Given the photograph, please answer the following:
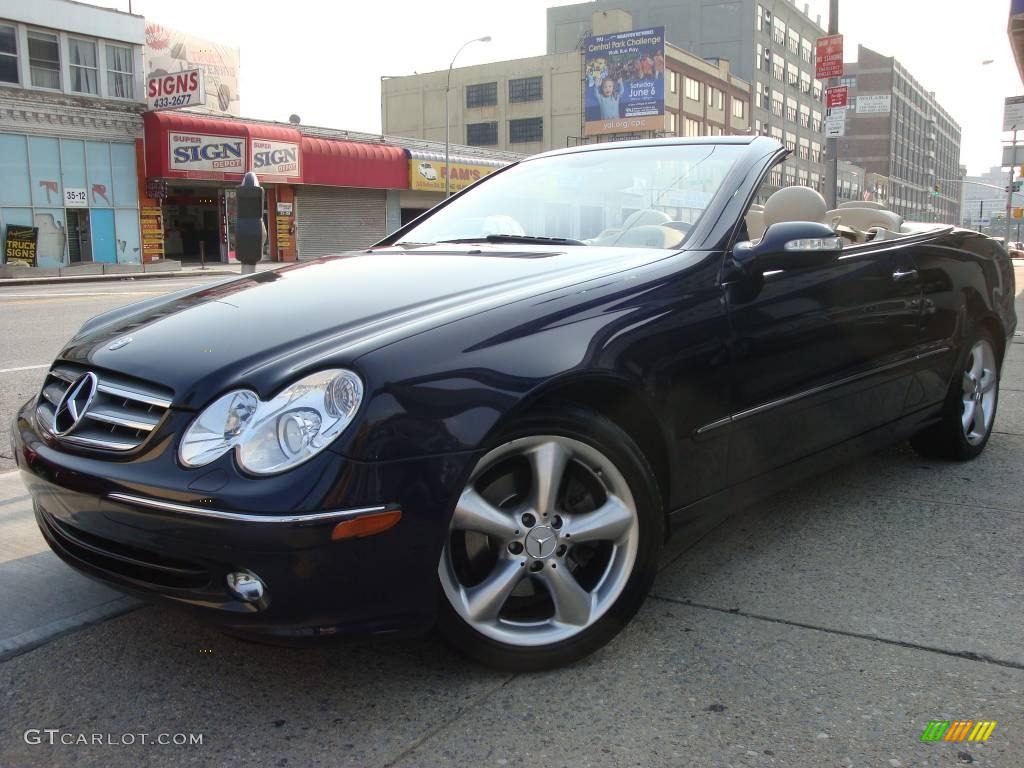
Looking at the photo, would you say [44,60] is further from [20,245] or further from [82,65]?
[20,245]

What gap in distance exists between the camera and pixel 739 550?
349 centimetres

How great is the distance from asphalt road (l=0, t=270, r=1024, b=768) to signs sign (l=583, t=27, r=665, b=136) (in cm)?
5761

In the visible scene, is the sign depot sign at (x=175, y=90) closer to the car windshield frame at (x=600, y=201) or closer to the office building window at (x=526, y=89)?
the car windshield frame at (x=600, y=201)

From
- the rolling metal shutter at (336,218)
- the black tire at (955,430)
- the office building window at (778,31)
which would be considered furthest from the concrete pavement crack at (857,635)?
the office building window at (778,31)

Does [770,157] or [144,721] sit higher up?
[770,157]

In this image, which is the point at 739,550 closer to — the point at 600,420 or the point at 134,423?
the point at 600,420

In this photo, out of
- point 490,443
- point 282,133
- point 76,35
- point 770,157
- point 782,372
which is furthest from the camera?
point 282,133

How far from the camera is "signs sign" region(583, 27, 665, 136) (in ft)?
187

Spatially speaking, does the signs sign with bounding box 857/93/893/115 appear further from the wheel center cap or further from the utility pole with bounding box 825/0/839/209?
the wheel center cap

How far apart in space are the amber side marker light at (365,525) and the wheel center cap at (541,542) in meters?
0.43

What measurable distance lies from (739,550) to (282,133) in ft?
104

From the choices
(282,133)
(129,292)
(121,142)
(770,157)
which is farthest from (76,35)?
(770,157)

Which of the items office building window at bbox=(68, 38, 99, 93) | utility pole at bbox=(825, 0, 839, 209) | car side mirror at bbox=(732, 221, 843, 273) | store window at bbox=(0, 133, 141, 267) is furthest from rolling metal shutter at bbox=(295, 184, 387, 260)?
car side mirror at bbox=(732, 221, 843, 273)

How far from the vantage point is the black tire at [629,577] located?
238 cm
